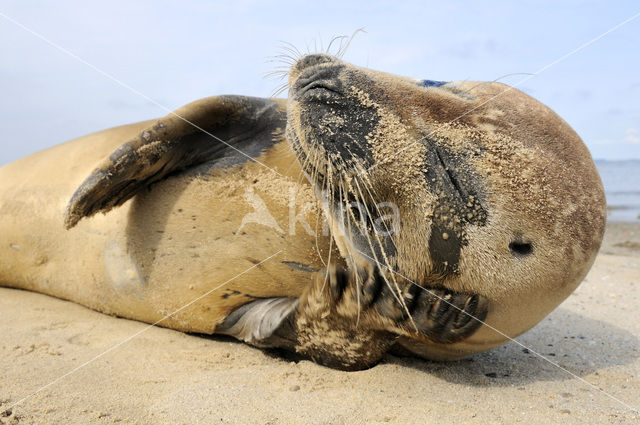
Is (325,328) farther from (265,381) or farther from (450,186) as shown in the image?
(450,186)

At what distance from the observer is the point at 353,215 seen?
2127 mm

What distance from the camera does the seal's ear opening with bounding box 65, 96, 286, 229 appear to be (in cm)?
289

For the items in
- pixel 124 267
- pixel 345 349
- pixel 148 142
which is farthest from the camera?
pixel 124 267

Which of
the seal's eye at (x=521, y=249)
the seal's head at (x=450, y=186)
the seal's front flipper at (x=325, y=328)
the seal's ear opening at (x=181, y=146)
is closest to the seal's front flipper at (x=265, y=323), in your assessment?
the seal's front flipper at (x=325, y=328)

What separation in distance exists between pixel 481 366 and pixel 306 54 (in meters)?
Answer: 1.69

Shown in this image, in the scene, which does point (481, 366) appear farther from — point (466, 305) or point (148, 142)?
point (148, 142)

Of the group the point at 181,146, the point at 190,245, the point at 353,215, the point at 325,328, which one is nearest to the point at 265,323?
the point at 325,328

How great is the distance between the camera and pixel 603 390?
2.45m

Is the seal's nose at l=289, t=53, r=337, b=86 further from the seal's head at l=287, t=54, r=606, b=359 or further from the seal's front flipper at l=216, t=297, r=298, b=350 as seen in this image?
the seal's front flipper at l=216, t=297, r=298, b=350

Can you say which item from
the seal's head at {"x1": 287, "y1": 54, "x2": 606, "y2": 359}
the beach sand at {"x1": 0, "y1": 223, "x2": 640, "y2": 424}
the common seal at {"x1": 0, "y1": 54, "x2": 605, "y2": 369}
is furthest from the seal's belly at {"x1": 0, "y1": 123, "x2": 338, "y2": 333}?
the seal's head at {"x1": 287, "y1": 54, "x2": 606, "y2": 359}

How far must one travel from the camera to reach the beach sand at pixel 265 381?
81.3 inches

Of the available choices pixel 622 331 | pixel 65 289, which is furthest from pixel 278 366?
pixel 622 331

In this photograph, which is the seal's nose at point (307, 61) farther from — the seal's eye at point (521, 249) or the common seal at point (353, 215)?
the seal's eye at point (521, 249)

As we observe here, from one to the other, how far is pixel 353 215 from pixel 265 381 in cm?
84
